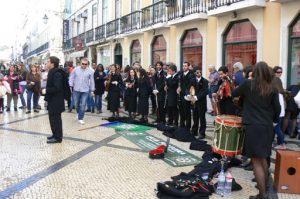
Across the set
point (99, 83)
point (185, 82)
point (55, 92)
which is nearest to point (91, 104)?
point (99, 83)

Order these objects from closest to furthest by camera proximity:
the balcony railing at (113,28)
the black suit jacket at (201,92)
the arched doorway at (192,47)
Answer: the black suit jacket at (201,92) < the arched doorway at (192,47) < the balcony railing at (113,28)

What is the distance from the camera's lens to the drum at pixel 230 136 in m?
5.34

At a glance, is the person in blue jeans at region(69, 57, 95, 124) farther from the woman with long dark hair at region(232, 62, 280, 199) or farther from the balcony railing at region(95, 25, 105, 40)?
the balcony railing at region(95, 25, 105, 40)

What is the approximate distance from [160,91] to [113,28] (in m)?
14.1

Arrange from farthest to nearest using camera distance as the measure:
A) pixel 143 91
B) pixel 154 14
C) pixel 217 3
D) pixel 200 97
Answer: pixel 154 14 → pixel 217 3 → pixel 143 91 → pixel 200 97

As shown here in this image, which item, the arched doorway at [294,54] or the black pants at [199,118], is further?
the arched doorway at [294,54]

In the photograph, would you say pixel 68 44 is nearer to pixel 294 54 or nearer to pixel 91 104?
pixel 91 104

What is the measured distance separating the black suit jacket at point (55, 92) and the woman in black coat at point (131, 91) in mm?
3777

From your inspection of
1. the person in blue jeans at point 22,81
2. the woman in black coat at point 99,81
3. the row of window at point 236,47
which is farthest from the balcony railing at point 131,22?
the person in blue jeans at point 22,81

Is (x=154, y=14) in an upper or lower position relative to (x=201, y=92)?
upper

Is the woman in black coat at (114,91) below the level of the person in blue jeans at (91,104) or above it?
above

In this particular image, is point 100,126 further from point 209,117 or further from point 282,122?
point 282,122

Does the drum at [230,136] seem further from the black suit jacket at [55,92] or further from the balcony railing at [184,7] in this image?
the balcony railing at [184,7]

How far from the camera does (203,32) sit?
14.7 meters
